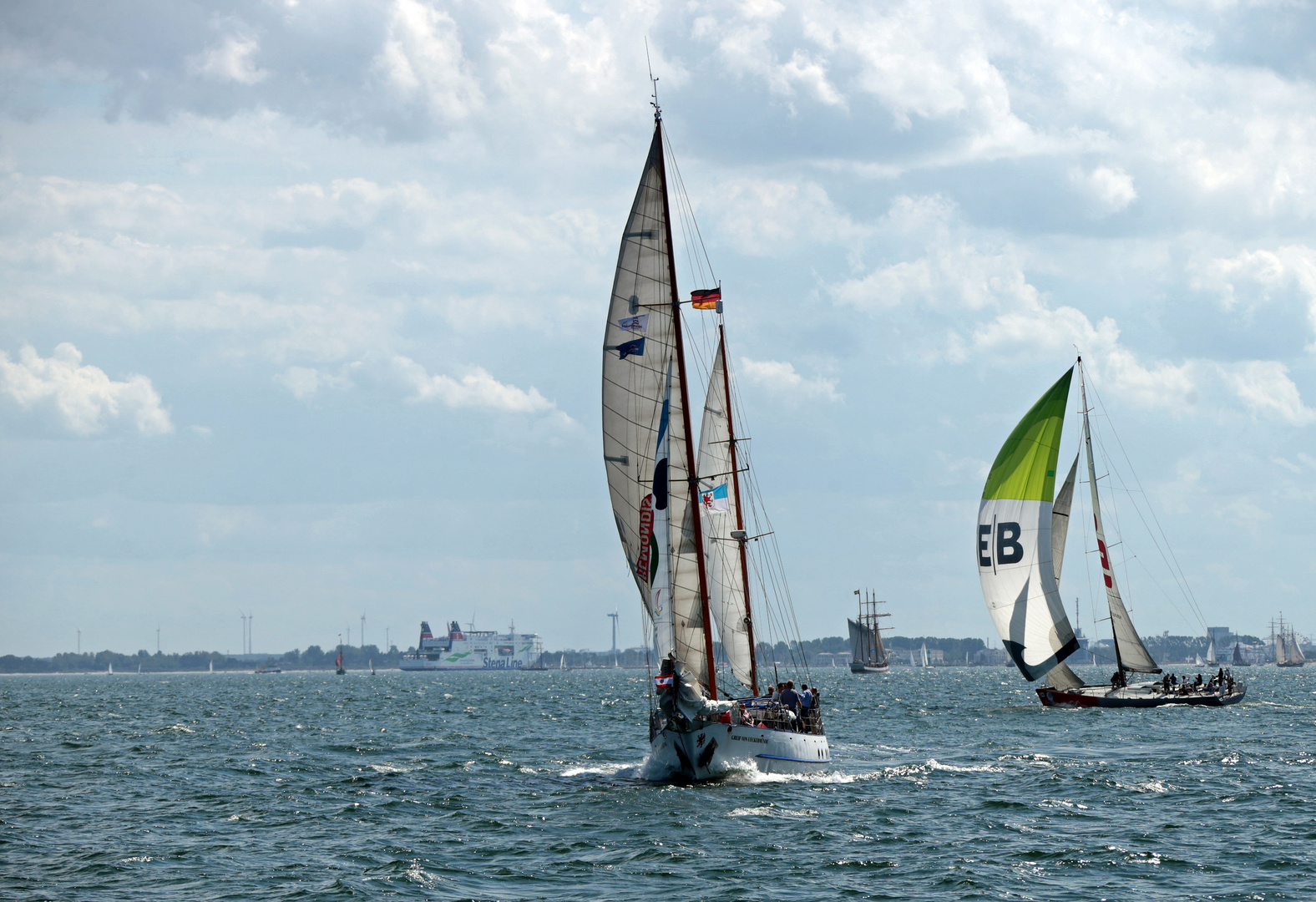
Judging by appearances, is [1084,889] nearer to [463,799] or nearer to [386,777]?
[463,799]

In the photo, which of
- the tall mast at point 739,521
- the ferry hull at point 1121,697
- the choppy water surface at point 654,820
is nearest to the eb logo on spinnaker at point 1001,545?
the ferry hull at point 1121,697

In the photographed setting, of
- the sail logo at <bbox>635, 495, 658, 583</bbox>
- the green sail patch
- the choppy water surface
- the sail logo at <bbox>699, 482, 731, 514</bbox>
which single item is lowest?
the choppy water surface

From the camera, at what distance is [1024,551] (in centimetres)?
5772

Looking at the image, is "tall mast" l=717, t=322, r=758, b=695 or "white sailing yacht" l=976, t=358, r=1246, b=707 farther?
"white sailing yacht" l=976, t=358, r=1246, b=707

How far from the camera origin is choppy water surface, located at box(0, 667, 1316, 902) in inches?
851

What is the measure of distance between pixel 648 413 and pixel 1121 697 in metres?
37.3

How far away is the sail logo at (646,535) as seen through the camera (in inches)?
1254

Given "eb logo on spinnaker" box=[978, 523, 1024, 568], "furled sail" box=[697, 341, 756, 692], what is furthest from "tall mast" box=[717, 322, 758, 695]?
"eb logo on spinnaker" box=[978, 523, 1024, 568]

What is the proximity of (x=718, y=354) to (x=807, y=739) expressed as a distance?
10605 mm

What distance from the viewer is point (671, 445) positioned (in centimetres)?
3209

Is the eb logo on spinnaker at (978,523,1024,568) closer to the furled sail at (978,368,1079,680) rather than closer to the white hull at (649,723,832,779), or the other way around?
the furled sail at (978,368,1079,680)

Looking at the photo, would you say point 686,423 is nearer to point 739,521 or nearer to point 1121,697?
point 739,521

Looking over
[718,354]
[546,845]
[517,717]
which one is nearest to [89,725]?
[517,717]

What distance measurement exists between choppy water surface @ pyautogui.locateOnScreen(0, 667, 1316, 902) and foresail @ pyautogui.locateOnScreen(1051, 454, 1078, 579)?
1019 centimetres
